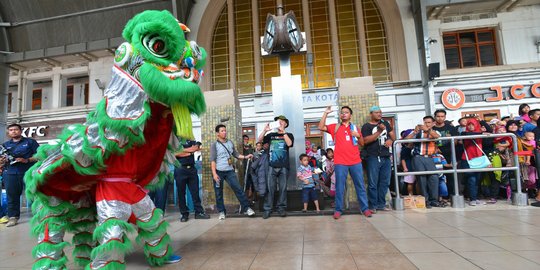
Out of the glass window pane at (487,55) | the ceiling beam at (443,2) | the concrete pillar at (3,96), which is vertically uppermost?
the ceiling beam at (443,2)

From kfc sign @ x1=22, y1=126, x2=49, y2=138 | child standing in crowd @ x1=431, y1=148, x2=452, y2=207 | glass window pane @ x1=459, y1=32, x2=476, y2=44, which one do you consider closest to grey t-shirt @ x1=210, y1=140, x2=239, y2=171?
child standing in crowd @ x1=431, y1=148, x2=452, y2=207

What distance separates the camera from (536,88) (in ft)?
35.3

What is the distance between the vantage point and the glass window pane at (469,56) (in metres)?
11.7

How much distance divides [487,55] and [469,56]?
0.63 m

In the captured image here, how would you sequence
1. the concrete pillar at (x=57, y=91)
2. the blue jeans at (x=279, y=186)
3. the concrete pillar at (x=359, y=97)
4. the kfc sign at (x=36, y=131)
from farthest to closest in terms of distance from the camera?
the concrete pillar at (x=57, y=91)
the kfc sign at (x=36, y=131)
the concrete pillar at (x=359, y=97)
the blue jeans at (x=279, y=186)

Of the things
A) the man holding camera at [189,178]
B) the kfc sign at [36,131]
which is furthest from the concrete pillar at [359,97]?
the kfc sign at [36,131]

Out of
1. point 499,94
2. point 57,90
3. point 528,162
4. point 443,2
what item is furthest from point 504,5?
point 57,90

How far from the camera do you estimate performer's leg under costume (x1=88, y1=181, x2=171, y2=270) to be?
213 cm

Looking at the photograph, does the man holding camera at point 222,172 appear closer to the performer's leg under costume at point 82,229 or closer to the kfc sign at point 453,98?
the performer's leg under costume at point 82,229

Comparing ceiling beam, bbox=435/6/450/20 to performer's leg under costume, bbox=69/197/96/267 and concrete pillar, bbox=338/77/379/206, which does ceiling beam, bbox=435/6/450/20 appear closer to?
concrete pillar, bbox=338/77/379/206

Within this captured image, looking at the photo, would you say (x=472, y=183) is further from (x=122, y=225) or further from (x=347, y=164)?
(x=122, y=225)

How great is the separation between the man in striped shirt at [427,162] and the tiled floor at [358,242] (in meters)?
0.58

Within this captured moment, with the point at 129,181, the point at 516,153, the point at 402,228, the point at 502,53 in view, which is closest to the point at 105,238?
the point at 129,181

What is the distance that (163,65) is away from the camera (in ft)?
7.54
